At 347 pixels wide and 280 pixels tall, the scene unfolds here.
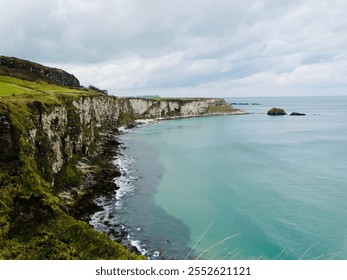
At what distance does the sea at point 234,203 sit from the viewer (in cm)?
2373

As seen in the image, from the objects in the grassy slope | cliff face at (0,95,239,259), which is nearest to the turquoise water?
the grassy slope

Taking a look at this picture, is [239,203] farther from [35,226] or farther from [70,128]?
[70,128]

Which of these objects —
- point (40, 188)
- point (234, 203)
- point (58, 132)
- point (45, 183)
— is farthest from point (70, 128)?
point (234, 203)

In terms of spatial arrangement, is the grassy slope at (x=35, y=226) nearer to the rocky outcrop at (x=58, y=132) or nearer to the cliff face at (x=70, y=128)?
the rocky outcrop at (x=58, y=132)

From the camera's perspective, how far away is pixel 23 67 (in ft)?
256

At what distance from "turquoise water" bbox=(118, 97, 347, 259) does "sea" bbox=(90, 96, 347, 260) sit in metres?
0.08

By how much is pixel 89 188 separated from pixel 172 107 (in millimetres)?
117715

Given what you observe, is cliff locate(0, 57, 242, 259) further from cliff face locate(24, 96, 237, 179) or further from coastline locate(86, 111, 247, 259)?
coastline locate(86, 111, 247, 259)

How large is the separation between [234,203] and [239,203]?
505 mm

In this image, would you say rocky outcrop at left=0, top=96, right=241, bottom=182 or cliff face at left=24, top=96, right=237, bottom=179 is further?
cliff face at left=24, top=96, right=237, bottom=179

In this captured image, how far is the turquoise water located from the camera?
2384 centimetres

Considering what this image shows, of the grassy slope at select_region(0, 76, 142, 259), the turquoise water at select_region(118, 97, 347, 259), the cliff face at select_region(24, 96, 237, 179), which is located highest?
the cliff face at select_region(24, 96, 237, 179)

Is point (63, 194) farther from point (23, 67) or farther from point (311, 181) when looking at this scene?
point (23, 67)

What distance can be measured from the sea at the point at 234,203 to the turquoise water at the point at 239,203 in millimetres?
80
